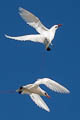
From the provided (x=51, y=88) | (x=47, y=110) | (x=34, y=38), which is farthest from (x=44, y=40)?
(x=47, y=110)

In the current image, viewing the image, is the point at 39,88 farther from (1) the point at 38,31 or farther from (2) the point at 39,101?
(1) the point at 38,31

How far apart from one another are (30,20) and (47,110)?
4.46m

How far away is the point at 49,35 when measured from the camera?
2441cm

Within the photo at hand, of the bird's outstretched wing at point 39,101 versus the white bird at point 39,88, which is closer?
the white bird at point 39,88

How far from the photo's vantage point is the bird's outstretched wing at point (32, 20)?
24.6 meters

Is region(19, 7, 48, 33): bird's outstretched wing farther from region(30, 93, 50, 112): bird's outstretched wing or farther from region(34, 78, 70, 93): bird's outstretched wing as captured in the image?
region(30, 93, 50, 112): bird's outstretched wing

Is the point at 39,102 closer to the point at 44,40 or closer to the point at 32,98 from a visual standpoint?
the point at 32,98

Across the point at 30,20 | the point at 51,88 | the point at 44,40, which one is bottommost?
the point at 51,88

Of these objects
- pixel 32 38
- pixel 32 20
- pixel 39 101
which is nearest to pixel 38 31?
pixel 32 20

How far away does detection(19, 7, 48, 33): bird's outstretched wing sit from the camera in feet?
A: 80.7

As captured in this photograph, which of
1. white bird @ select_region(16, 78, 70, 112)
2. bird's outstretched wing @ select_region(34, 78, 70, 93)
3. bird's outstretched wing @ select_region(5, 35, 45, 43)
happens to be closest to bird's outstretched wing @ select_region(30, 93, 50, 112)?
white bird @ select_region(16, 78, 70, 112)

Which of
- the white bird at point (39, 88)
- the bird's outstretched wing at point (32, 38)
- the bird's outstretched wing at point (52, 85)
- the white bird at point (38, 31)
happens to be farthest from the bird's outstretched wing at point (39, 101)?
the bird's outstretched wing at point (32, 38)

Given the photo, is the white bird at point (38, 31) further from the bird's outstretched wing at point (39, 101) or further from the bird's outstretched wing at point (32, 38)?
the bird's outstretched wing at point (39, 101)

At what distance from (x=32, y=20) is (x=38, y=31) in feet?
2.03
